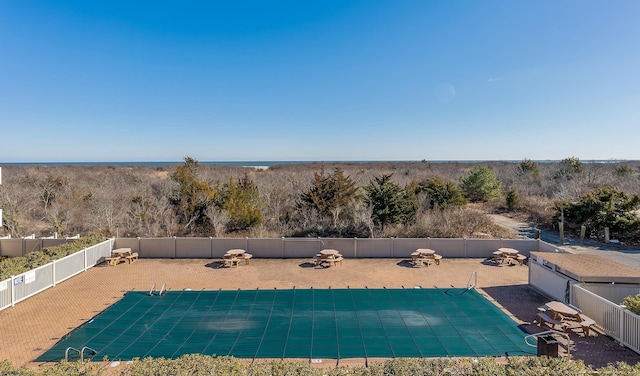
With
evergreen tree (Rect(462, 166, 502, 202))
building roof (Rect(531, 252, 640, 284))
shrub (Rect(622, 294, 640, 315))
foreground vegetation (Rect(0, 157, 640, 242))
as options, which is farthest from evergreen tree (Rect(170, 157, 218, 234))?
evergreen tree (Rect(462, 166, 502, 202))

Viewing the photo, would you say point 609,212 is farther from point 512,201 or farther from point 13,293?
point 13,293

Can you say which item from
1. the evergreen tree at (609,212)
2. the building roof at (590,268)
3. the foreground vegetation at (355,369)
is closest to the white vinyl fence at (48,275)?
the foreground vegetation at (355,369)

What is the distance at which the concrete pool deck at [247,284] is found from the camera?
9.24 meters

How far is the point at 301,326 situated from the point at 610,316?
8867 mm

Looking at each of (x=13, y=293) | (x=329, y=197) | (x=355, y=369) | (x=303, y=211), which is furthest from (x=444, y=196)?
(x=13, y=293)

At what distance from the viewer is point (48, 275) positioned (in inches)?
530

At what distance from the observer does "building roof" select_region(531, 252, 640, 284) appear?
35.4 ft

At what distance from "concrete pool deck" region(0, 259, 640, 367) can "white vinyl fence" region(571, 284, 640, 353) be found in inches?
10.8

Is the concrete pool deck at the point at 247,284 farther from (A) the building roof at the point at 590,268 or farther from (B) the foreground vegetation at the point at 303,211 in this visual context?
(B) the foreground vegetation at the point at 303,211

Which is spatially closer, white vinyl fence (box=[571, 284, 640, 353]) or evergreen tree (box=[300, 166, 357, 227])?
white vinyl fence (box=[571, 284, 640, 353])

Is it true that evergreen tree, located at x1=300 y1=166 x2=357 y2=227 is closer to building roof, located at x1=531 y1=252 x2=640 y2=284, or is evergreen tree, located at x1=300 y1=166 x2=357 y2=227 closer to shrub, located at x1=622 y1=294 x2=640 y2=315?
building roof, located at x1=531 y1=252 x2=640 y2=284

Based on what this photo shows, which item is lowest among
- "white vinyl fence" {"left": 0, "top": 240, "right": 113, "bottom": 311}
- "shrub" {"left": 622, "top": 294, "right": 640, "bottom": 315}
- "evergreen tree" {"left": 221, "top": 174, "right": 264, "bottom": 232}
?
"white vinyl fence" {"left": 0, "top": 240, "right": 113, "bottom": 311}

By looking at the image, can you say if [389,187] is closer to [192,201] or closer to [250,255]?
[250,255]

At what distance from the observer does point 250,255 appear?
55.0 feet
